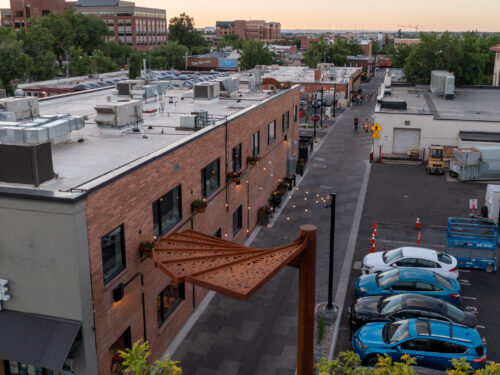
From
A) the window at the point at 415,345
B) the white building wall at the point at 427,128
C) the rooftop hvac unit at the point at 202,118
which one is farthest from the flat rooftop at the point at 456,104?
the window at the point at 415,345

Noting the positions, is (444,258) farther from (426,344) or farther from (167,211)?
(167,211)

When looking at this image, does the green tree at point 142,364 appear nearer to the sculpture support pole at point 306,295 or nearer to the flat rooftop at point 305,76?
the sculpture support pole at point 306,295

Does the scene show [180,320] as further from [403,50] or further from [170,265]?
[403,50]

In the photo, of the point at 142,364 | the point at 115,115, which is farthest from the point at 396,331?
the point at 115,115

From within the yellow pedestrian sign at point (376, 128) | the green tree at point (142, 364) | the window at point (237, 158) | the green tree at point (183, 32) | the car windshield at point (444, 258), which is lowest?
the car windshield at point (444, 258)

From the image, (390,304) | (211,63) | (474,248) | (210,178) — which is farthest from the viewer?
(211,63)
